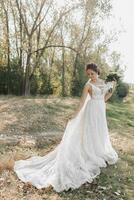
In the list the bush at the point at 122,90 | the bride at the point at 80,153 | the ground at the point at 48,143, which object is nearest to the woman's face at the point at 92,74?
the bride at the point at 80,153

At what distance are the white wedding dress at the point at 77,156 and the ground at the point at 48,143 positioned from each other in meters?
0.17

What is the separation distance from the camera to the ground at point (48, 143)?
786 centimetres

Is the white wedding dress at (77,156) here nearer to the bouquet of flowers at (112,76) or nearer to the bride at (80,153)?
the bride at (80,153)

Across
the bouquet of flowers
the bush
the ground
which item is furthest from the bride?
the bush

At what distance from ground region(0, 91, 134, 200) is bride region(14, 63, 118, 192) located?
0.18 m

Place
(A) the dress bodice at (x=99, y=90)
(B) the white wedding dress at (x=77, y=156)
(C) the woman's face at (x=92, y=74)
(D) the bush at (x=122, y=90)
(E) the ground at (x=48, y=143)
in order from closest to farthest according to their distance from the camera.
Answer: (E) the ground at (x=48, y=143)
(B) the white wedding dress at (x=77, y=156)
(C) the woman's face at (x=92, y=74)
(A) the dress bodice at (x=99, y=90)
(D) the bush at (x=122, y=90)

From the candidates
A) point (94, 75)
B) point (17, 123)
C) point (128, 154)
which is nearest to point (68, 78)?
point (17, 123)

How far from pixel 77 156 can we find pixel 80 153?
14 centimetres

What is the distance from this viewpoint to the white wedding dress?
8148mm

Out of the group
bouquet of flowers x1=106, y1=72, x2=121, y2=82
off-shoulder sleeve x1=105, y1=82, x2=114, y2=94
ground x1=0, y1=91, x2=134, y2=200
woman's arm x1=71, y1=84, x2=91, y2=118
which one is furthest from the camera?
bouquet of flowers x1=106, y1=72, x2=121, y2=82

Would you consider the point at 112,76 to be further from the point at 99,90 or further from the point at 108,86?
the point at 99,90

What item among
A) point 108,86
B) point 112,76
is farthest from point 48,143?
point 108,86

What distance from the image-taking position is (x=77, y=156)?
866 centimetres

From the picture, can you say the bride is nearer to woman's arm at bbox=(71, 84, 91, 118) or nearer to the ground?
woman's arm at bbox=(71, 84, 91, 118)
